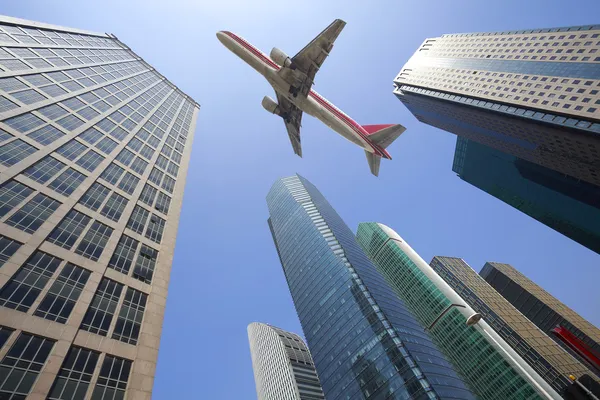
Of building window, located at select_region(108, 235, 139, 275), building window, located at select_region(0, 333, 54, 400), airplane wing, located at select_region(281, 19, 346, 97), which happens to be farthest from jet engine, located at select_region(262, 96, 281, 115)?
building window, located at select_region(0, 333, 54, 400)

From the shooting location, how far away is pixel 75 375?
25.8m

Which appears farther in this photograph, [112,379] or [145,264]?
[145,264]

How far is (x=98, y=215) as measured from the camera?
1630 inches

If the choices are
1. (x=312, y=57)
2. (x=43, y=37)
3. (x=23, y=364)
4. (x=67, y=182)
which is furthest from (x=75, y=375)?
(x=43, y=37)

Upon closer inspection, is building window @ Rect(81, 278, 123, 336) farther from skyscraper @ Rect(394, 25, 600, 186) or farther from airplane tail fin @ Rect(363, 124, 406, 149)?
skyscraper @ Rect(394, 25, 600, 186)

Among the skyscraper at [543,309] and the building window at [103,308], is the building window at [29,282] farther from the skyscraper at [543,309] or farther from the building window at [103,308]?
the skyscraper at [543,309]

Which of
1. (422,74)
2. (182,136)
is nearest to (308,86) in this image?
(182,136)

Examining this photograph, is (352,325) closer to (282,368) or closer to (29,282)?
(29,282)

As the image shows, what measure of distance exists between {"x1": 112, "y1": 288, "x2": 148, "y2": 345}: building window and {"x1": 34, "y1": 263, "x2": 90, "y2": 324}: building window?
4393 mm

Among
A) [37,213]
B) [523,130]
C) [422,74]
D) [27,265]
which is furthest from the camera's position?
[422,74]

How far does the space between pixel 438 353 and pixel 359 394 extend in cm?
2401

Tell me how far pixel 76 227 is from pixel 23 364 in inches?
673

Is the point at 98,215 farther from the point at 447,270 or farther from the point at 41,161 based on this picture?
the point at 447,270

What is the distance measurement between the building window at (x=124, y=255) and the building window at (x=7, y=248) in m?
8.75
